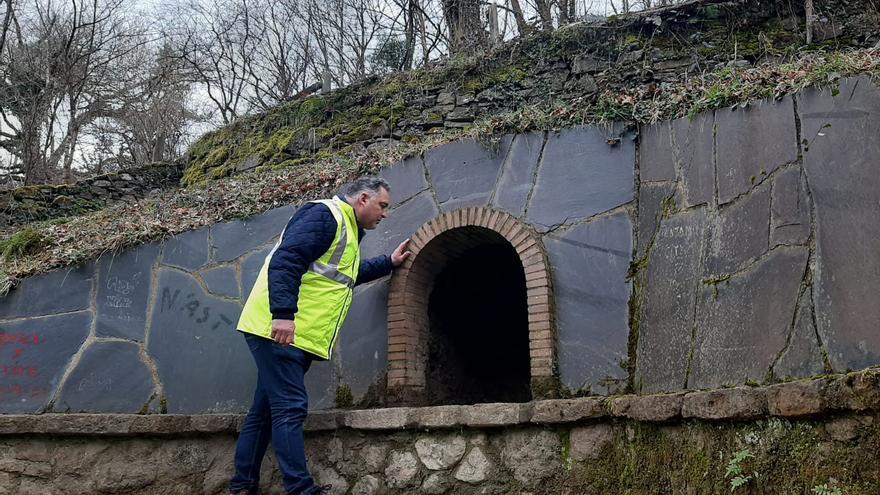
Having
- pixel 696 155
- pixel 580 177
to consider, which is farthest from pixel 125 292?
pixel 696 155

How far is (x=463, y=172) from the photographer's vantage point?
5.95 metres

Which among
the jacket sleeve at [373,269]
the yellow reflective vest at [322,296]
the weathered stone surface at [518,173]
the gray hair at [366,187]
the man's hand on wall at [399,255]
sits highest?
the weathered stone surface at [518,173]

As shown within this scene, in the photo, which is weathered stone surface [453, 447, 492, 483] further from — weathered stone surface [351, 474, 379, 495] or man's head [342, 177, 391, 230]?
man's head [342, 177, 391, 230]

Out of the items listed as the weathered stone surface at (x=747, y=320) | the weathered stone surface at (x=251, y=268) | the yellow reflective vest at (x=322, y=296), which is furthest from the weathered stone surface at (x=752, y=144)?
the weathered stone surface at (x=251, y=268)

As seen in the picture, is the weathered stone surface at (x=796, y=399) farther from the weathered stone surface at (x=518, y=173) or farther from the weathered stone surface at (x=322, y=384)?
the weathered stone surface at (x=322, y=384)

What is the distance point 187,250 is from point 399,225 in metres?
2.00

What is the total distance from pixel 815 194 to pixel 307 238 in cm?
294

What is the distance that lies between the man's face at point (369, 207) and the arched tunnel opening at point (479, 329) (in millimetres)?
1210

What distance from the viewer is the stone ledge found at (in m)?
3.14

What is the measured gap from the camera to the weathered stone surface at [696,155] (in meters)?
4.87

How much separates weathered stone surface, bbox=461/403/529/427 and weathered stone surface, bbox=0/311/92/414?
3670mm

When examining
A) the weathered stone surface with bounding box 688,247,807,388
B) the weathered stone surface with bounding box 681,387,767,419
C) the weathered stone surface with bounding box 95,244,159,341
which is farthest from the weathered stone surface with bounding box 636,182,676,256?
the weathered stone surface with bounding box 95,244,159,341

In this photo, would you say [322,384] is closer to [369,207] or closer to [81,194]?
[369,207]

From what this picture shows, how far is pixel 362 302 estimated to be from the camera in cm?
582
